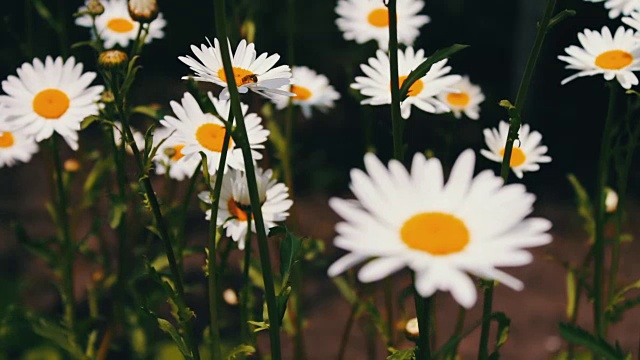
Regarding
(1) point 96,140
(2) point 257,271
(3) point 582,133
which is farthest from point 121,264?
(3) point 582,133

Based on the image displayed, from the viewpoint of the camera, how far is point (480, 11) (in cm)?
429

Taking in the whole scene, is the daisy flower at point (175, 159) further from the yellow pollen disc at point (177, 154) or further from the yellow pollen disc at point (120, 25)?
the yellow pollen disc at point (120, 25)

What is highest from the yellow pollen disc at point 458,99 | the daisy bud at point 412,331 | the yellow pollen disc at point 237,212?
the yellow pollen disc at point 458,99

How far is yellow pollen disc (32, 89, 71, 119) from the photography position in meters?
1.41

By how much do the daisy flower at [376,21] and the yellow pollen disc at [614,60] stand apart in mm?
543

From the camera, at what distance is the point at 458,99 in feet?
6.18

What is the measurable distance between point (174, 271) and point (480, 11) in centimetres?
351

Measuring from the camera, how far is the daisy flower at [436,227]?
0.70 metres

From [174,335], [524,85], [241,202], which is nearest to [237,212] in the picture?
[241,202]

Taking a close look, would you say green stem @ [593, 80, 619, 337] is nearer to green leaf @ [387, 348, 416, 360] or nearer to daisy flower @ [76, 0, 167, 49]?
green leaf @ [387, 348, 416, 360]

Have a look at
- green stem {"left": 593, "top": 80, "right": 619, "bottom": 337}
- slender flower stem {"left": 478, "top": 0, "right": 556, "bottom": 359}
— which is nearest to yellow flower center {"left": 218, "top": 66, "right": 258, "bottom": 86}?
slender flower stem {"left": 478, "top": 0, "right": 556, "bottom": 359}

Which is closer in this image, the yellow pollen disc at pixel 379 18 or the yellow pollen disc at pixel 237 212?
the yellow pollen disc at pixel 237 212

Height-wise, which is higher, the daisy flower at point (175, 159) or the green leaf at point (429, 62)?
the green leaf at point (429, 62)

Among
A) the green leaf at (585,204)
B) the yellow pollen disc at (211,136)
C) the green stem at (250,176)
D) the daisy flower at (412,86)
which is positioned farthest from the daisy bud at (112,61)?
the green leaf at (585,204)
